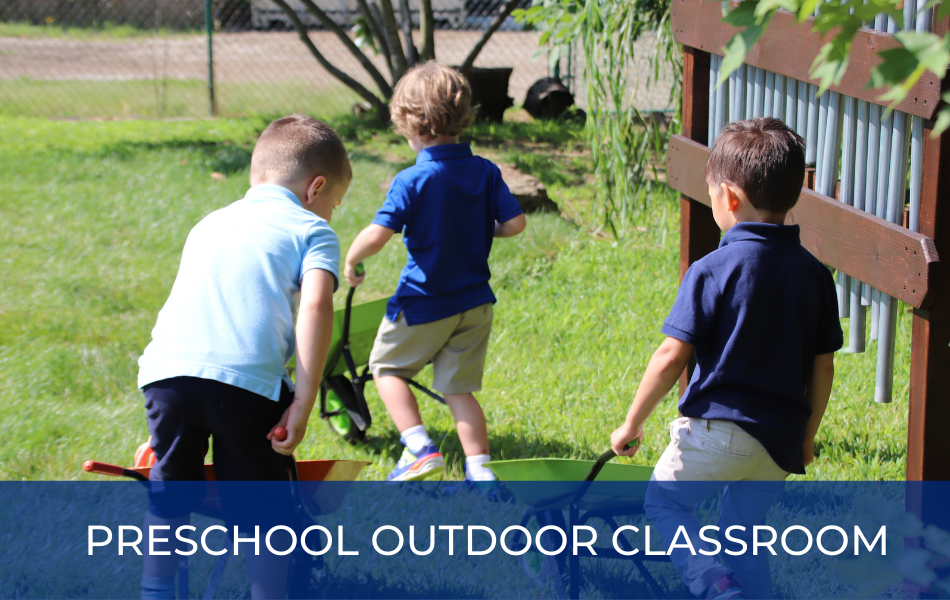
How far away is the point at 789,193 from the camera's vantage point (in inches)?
81.7

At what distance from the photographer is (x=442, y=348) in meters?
3.30

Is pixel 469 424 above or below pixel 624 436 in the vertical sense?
below

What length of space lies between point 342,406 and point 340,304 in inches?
56.4

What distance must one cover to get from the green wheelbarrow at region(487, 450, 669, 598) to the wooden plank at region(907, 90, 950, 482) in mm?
710

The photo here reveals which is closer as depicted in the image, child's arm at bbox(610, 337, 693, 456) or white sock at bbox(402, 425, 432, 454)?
child's arm at bbox(610, 337, 693, 456)

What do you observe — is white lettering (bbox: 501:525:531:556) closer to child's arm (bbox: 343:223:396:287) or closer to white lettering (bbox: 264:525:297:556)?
white lettering (bbox: 264:525:297:556)

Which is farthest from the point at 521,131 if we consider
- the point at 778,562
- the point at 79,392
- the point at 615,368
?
the point at 778,562

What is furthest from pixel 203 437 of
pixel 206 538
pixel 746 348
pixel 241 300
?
pixel 746 348

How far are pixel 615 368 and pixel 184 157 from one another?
567 cm

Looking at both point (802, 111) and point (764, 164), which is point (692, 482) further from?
point (802, 111)

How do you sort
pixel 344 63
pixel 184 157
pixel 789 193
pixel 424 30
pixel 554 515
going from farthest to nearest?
pixel 344 63 → pixel 424 30 → pixel 184 157 → pixel 554 515 → pixel 789 193

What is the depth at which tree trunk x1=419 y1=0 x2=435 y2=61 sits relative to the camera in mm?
10031

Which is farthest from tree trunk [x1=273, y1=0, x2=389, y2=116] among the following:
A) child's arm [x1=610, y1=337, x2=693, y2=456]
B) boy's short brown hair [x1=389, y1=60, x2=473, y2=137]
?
child's arm [x1=610, y1=337, x2=693, y2=456]

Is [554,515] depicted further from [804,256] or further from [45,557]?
[45,557]
